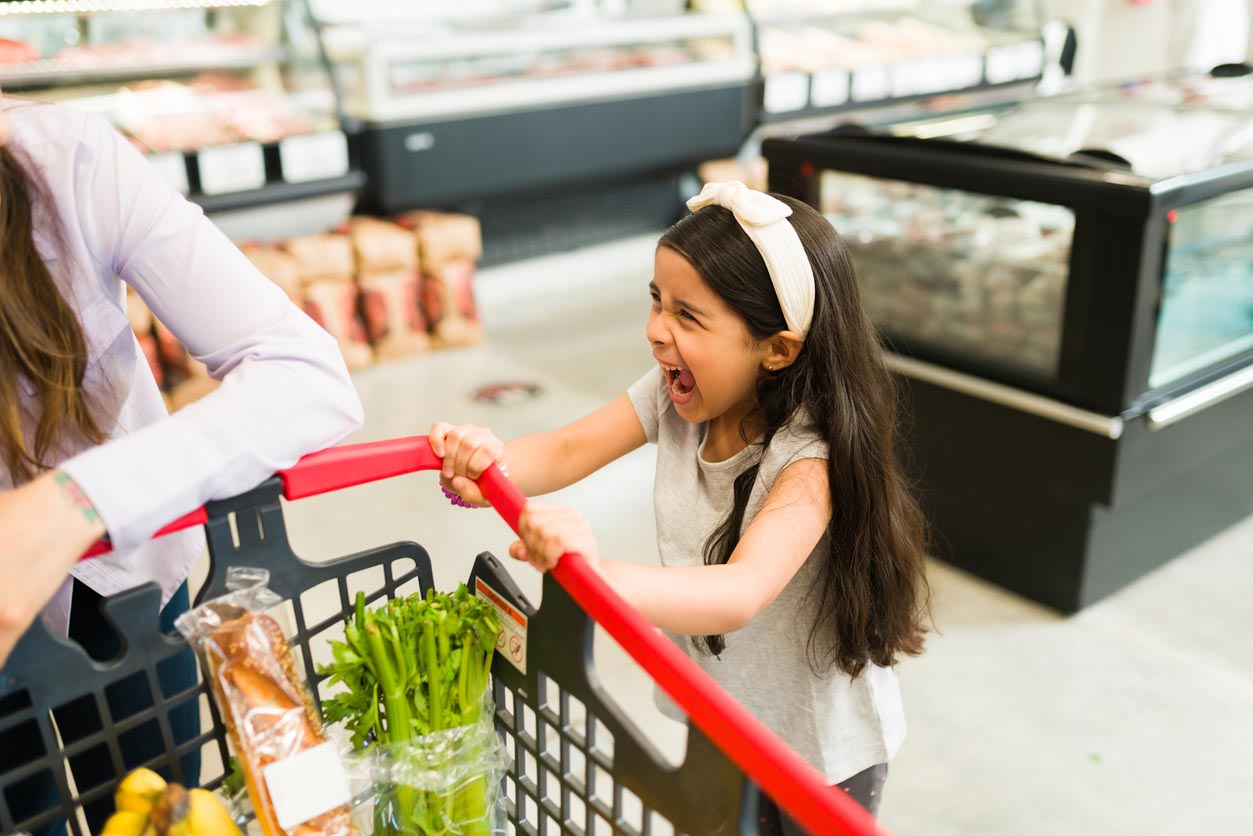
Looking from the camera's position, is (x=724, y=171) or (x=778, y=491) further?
(x=724, y=171)

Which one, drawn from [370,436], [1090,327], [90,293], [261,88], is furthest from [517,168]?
[90,293]

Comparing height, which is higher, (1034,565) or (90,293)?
(90,293)

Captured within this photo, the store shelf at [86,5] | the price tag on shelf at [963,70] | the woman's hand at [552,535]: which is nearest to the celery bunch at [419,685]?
the woman's hand at [552,535]

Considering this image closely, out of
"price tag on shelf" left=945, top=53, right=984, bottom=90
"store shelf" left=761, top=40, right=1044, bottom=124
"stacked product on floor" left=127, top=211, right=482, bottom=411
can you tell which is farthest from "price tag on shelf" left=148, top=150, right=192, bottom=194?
"price tag on shelf" left=945, top=53, right=984, bottom=90

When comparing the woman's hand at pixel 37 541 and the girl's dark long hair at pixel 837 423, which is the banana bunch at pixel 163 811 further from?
the girl's dark long hair at pixel 837 423

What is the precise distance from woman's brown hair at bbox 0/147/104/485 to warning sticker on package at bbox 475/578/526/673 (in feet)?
1.51

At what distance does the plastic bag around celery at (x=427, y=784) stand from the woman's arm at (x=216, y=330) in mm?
282

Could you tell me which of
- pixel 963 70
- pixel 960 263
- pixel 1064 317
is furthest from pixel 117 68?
pixel 963 70

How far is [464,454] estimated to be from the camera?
1.12m

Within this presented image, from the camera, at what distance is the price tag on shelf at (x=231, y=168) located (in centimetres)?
402

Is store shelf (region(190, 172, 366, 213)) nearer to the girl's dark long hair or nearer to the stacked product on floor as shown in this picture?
the stacked product on floor

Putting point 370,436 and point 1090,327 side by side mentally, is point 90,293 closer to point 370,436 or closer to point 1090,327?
point 1090,327

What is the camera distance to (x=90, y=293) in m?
1.09

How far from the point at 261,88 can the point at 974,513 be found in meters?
3.28
